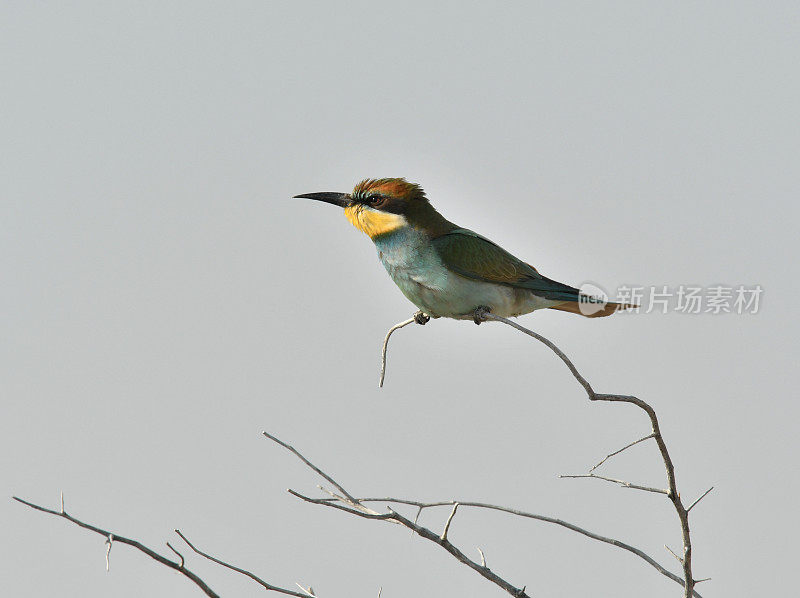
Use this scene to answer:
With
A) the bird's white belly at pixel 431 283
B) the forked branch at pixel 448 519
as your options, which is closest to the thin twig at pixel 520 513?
the forked branch at pixel 448 519

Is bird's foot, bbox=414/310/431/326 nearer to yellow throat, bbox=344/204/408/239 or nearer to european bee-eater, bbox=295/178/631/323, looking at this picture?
european bee-eater, bbox=295/178/631/323

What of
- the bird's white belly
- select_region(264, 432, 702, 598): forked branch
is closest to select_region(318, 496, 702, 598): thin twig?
select_region(264, 432, 702, 598): forked branch

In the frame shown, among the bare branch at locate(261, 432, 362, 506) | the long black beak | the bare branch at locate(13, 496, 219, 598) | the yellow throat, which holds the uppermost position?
the long black beak

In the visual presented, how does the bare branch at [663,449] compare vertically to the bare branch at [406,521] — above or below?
above

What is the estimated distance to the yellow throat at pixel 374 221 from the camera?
3.76 m

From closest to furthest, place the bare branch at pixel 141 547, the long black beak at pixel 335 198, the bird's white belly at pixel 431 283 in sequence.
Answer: the bare branch at pixel 141 547 → the bird's white belly at pixel 431 283 → the long black beak at pixel 335 198

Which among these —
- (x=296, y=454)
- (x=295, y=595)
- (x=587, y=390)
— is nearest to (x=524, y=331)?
(x=587, y=390)

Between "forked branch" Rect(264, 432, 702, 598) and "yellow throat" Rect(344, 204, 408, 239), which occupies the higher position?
"yellow throat" Rect(344, 204, 408, 239)

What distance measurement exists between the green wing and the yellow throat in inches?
7.4

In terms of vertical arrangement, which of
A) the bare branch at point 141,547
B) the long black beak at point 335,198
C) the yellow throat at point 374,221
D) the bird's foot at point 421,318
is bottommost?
the bare branch at point 141,547

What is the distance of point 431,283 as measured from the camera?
145 inches

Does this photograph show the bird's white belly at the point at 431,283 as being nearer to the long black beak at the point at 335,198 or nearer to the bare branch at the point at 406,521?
the long black beak at the point at 335,198

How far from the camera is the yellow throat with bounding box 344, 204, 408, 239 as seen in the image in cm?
376

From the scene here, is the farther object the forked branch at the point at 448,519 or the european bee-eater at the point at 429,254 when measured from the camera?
the european bee-eater at the point at 429,254
